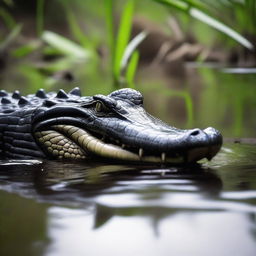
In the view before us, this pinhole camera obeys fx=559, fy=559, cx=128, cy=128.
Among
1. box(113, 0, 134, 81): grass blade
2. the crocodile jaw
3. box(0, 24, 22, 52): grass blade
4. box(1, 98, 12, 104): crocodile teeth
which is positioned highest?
box(0, 24, 22, 52): grass blade

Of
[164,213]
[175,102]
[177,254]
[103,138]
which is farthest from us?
[175,102]

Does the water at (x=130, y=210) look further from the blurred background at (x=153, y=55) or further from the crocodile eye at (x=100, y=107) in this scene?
the blurred background at (x=153, y=55)

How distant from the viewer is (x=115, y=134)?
2396 mm

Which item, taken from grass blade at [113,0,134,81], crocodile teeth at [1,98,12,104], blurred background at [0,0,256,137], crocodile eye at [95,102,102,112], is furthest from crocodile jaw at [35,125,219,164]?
grass blade at [113,0,134,81]

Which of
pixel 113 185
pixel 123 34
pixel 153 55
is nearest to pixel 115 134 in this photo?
pixel 113 185

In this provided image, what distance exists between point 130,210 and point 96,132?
102cm

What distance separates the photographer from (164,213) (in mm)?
1537

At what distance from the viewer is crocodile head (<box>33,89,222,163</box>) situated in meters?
2.13

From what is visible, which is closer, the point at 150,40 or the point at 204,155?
the point at 204,155

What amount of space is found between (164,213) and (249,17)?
26.0 ft

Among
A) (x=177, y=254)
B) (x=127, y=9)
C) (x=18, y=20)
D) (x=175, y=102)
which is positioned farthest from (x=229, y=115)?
(x=18, y=20)

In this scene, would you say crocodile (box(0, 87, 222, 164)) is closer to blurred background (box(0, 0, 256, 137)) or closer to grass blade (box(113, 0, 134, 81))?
blurred background (box(0, 0, 256, 137))

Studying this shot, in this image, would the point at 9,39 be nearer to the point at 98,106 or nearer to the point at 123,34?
the point at 123,34

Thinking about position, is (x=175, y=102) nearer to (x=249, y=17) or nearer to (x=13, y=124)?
(x=13, y=124)
